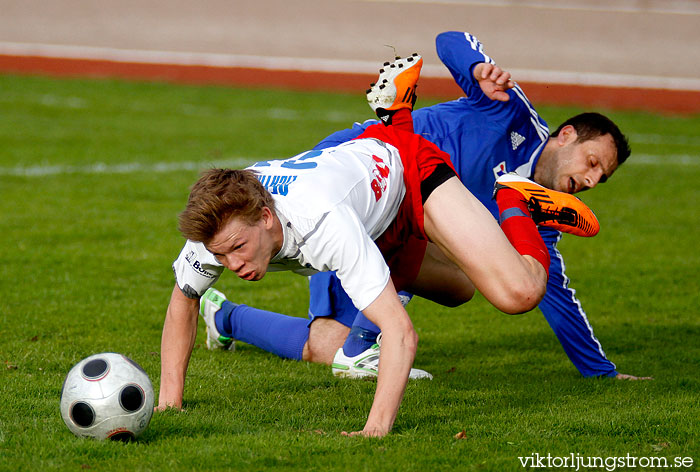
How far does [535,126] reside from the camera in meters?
6.61

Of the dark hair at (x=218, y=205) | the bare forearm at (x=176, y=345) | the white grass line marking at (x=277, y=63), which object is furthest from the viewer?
the white grass line marking at (x=277, y=63)

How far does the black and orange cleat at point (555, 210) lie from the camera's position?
5.78 meters

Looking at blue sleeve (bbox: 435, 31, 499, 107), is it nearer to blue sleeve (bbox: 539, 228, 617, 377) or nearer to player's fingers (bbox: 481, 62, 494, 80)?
A: player's fingers (bbox: 481, 62, 494, 80)

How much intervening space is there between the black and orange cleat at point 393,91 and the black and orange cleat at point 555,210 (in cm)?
84

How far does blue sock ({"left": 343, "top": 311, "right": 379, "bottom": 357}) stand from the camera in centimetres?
599

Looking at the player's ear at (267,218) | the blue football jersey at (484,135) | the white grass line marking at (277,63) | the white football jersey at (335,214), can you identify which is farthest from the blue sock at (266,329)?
the white grass line marking at (277,63)

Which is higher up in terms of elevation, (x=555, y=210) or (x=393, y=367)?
(x=555, y=210)

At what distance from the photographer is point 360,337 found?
605 centimetres

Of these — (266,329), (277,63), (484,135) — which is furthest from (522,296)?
(277,63)

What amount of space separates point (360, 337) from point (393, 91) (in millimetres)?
1632

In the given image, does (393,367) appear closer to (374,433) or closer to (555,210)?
(374,433)

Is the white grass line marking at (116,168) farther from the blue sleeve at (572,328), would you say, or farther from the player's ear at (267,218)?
the player's ear at (267,218)

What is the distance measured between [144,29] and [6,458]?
26.8 meters

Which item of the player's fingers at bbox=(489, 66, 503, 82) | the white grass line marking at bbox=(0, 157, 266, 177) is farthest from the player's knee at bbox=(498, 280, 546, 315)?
the white grass line marking at bbox=(0, 157, 266, 177)
